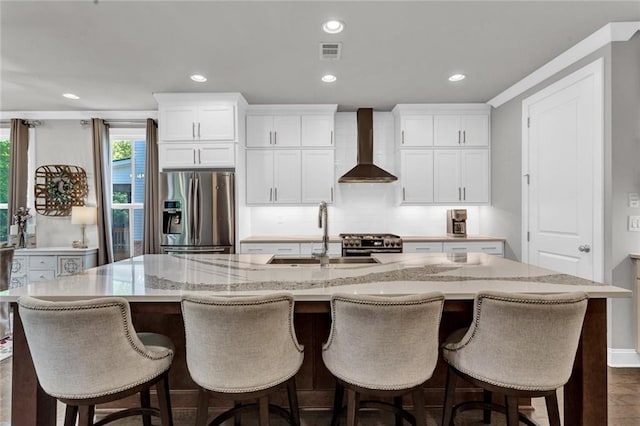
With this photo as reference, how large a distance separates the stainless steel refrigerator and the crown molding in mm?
3409

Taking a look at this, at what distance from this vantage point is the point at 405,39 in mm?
2615

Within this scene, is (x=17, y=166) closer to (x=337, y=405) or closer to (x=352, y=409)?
(x=337, y=405)

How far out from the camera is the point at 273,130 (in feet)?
14.1

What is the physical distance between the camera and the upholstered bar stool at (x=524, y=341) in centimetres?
127

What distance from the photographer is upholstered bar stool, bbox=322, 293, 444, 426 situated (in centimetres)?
127

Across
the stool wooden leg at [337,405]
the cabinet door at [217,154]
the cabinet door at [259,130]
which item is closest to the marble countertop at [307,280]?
the stool wooden leg at [337,405]

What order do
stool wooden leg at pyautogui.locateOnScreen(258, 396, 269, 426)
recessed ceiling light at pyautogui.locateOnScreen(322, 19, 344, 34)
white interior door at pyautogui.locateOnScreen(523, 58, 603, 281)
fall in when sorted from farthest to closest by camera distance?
white interior door at pyautogui.locateOnScreen(523, 58, 603, 281)
recessed ceiling light at pyautogui.locateOnScreen(322, 19, 344, 34)
stool wooden leg at pyautogui.locateOnScreen(258, 396, 269, 426)

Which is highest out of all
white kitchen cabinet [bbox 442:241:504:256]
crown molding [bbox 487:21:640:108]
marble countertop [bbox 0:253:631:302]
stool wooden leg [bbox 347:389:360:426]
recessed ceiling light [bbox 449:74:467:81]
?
recessed ceiling light [bbox 449:74:467:81]

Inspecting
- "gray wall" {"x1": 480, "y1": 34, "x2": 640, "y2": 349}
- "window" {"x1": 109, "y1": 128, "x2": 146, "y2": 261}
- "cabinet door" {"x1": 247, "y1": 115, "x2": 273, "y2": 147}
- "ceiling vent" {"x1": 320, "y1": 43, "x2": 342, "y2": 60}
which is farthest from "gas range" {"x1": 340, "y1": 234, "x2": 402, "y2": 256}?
"window" {"x1": 109, "y1": 128, "x2": 146, "y2": 261}

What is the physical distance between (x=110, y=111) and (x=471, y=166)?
16.0 feet

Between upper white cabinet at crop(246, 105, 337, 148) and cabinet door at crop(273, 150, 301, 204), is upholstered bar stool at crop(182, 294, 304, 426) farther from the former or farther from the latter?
upper white cabinet at crop(246, 105, 337, 148)

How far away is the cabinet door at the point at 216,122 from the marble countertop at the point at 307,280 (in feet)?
6.79

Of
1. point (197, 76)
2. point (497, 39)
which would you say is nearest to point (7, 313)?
point (197, 76)

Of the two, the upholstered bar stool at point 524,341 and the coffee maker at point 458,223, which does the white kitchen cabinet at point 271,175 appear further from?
the upholstered bar stool at point 524,341
